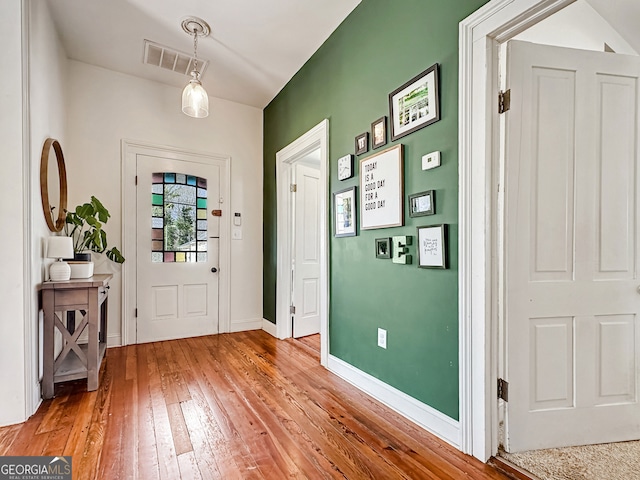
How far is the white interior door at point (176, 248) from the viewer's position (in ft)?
11.6

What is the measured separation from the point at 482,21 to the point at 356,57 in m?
1.10

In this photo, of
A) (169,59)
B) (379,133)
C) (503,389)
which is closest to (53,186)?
(169,59)

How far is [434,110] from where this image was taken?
5.91 feet

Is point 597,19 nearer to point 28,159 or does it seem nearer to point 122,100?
point 28,159

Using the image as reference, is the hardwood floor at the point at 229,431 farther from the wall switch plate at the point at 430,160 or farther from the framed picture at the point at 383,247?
the wall switch plate at the point at 430,160

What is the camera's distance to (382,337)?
7.20 ft

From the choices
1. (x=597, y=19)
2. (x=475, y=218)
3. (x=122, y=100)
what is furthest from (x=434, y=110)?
(x=122, y=100)

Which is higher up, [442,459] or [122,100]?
[122,100]

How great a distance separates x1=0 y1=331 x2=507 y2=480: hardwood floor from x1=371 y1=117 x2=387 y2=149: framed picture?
5.64 feet

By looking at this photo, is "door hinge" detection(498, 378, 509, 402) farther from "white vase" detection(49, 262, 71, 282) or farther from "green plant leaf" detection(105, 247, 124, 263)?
"green plant leaf" detection(105, 247, 124, 263)

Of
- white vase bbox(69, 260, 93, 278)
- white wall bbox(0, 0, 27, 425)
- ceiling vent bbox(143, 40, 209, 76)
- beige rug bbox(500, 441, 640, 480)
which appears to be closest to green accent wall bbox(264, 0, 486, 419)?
beige rug bbox(500, 441, 640, 480)

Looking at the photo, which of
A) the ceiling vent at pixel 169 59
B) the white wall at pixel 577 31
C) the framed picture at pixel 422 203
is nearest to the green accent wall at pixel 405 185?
the framed picture at pixel 422 203

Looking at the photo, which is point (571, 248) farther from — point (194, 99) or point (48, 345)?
point (48, 345)

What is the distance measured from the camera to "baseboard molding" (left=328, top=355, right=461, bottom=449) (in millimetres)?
1703
